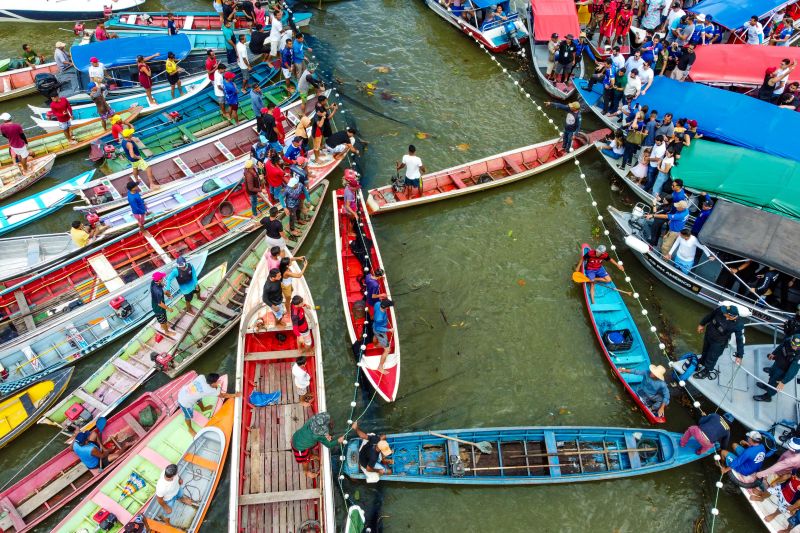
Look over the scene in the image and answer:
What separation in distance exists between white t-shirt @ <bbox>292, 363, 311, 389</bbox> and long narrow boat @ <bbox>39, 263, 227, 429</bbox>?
4.59 metres

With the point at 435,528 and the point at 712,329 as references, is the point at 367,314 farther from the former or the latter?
the point at 712,329

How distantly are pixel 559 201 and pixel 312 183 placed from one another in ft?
30.9

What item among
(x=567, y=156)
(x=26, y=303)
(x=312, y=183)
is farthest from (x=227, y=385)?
(x=567, y=156)

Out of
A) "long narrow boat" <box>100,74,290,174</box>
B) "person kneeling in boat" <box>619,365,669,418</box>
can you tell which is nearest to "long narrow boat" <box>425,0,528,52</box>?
"long narrow boat" <box>100,74,290,174</box>

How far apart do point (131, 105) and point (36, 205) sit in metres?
6.00

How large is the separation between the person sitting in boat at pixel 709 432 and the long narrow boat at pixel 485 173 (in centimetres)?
1104

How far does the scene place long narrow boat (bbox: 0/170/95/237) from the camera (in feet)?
67.4

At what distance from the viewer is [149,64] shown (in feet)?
82.7

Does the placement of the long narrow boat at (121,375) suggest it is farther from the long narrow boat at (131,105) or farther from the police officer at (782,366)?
the police officer at (782,366)

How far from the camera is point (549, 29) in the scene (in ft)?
89.2

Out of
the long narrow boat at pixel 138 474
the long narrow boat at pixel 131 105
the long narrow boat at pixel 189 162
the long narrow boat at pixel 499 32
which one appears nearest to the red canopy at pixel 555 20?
the long narrow boat at pixel 499 32

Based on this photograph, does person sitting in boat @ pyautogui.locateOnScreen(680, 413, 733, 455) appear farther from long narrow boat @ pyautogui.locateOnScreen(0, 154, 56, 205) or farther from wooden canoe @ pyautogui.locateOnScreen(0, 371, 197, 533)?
long narrow boat @ pyautogui.locateOnScreen(0, 154, 56, 205)

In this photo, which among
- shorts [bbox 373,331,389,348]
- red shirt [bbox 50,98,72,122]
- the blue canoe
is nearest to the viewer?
shorts [bbox 373,331,389,348]

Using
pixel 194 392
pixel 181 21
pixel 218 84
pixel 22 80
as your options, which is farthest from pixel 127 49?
pixel 194 392
